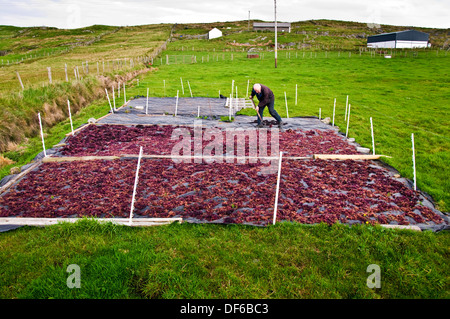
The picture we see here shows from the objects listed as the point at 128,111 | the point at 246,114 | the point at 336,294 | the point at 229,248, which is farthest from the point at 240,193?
the point at 128,111

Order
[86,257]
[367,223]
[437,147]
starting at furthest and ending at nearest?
[437,147] → [367,223] → [86,257]

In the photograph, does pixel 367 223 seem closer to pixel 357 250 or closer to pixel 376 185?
pixel 357 250

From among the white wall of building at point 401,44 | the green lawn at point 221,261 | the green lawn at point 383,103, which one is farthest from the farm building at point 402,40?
the green lawn at point 221,261

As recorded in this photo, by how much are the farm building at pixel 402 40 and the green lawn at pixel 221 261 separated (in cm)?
7217

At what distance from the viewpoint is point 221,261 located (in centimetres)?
414

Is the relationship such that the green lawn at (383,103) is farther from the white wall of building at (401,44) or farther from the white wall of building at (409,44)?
the white wall of building at (409,44)

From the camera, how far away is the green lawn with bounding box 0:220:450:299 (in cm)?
361

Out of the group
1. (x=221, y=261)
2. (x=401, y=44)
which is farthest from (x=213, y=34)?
(x=221, y=261)

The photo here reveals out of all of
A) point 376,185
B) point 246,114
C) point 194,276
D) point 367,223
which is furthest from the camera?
point 246,114

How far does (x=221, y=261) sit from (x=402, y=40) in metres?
76.1

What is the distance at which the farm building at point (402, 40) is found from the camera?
62706 mm

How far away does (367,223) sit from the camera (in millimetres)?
5016

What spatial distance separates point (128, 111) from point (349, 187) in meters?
11.3

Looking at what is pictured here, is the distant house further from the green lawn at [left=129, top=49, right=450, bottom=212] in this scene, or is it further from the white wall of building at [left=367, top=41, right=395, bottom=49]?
the green lawn at [left=129, top=49, right=450, bottom=212]
